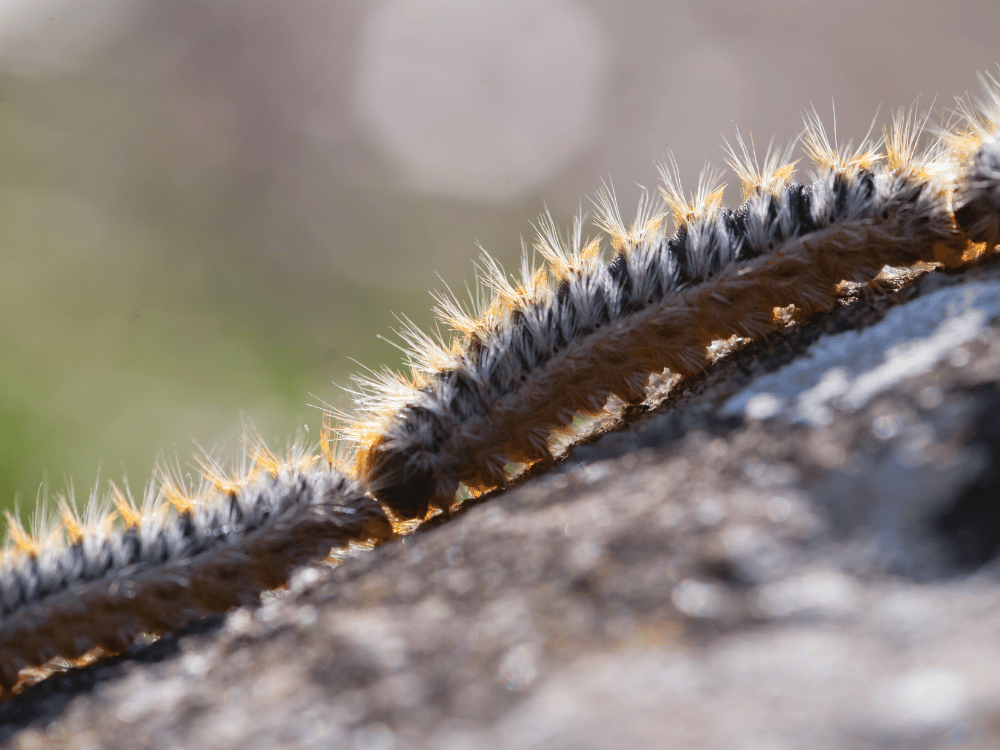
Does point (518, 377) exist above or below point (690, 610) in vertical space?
above

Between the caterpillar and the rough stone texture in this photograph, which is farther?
the caterpillar

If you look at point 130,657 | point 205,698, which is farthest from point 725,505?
point 130,657

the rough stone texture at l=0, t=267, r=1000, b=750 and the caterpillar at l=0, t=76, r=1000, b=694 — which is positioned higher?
→ the caterpillar at l=0, t=76, r=1000, b=694

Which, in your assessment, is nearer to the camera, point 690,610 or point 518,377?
point 690,610

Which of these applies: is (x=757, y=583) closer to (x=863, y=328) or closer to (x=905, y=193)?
(x=863, y=328)

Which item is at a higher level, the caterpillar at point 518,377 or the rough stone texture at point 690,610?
the caterpillar at point 518,377
